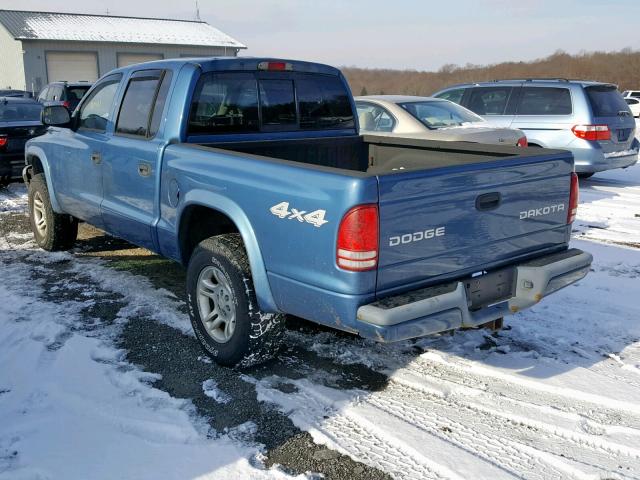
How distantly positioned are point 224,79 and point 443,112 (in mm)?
4949

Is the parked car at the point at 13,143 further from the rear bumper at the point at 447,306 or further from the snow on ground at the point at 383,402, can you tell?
the rear bumper at the point at 447,306

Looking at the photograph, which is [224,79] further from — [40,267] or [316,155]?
[40,267]

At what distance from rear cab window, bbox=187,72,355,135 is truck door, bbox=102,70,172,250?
0.32 meters

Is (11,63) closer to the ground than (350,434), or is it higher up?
higher up

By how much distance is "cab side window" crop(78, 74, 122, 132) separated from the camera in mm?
5355

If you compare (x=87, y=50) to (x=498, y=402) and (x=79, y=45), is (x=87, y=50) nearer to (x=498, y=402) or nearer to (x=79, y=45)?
(x=79, y=45)

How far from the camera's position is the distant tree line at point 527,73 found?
55.0m

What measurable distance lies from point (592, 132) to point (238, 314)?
8579mm

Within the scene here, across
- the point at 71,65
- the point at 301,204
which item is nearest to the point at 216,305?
the point at 301,204

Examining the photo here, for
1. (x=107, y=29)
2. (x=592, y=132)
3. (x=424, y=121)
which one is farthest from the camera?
(x=107, y=29)

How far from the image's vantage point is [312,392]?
3.75 metres

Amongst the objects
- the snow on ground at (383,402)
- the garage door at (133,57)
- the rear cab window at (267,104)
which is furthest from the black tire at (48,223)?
the garage door at (133,57)

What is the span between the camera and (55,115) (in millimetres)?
5578

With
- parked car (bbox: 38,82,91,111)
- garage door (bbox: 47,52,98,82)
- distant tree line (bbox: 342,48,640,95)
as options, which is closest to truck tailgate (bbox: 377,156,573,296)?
parked car (bbox: 38,82,91,111)
